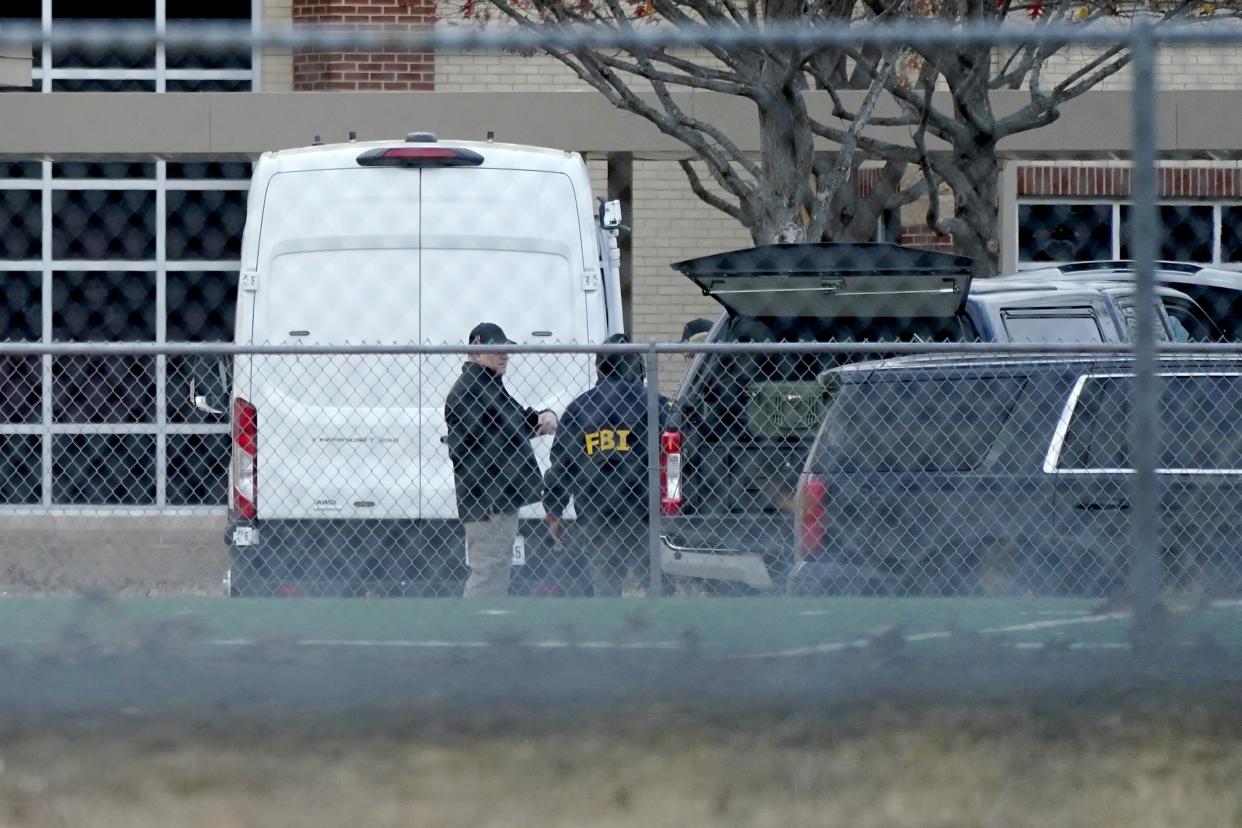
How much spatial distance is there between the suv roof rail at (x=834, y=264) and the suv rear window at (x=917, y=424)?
36.6 inches

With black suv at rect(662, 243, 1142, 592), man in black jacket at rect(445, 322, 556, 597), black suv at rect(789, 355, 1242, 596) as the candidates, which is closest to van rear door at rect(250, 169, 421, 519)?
man in black jacket at rect(445, 322, 556, 597)

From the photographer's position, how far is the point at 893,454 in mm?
6820

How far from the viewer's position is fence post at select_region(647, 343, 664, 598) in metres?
7.59

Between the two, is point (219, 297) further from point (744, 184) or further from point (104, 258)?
point (744, 184)

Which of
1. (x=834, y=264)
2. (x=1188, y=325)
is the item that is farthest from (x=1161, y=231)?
(x=1188, y=325)

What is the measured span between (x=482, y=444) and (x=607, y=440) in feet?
2.53

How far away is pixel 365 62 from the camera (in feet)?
48.7

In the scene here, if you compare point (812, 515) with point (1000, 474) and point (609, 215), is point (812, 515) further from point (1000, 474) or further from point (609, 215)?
point (609, 215)

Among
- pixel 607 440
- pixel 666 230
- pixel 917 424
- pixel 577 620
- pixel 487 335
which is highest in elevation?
pixel 666 230

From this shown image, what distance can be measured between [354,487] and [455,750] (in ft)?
11.6

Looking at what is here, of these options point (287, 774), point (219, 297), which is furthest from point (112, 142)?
point (287, 774)

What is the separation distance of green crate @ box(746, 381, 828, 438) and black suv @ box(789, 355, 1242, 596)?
27.6 inches

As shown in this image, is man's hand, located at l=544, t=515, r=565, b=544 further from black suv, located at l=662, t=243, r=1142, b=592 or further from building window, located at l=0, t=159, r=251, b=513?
building window, located at l=0, t=159, r=251, b=513

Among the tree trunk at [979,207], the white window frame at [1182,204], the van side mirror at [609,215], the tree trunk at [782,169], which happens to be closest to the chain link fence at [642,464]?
the white window frame at [1182,204]
